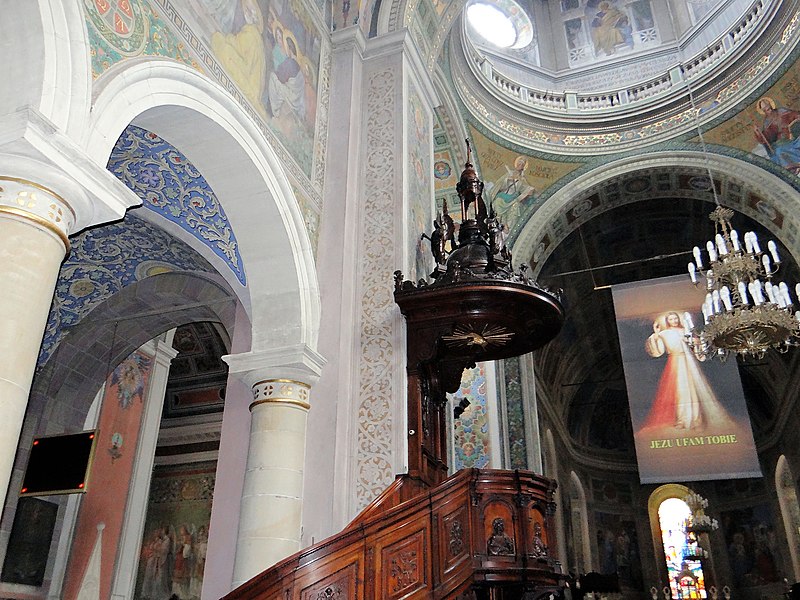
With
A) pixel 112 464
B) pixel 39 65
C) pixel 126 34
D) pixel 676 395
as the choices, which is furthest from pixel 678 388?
pixel 39 65

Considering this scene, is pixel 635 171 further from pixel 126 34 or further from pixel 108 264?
pixel 126 34

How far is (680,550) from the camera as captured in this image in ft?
68.4

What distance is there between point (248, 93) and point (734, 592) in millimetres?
19875

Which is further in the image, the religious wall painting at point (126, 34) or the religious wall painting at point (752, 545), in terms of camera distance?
the religious wall painting at point (752, 545)

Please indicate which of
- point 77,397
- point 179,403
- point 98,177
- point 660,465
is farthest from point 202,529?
point 98,177

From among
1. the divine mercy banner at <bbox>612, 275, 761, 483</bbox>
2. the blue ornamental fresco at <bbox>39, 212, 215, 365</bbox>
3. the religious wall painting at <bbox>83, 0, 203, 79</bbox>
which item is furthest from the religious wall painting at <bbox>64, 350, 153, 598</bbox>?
the divine mercy banner at <bbox>612, 275, 761, 483</bbox>

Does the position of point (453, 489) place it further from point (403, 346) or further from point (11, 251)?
point (11, 251)

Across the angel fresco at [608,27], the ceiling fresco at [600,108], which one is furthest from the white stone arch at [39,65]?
the angel fresco at [608,27]

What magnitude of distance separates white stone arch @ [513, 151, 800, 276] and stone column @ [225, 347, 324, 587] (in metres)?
7.28

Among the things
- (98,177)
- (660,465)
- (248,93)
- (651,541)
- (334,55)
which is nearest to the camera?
(98,177)

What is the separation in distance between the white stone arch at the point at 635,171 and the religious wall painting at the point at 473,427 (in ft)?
8.26

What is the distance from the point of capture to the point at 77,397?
9.13 m

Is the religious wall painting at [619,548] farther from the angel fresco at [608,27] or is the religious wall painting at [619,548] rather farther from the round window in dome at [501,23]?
the round window in dome at [501,23]

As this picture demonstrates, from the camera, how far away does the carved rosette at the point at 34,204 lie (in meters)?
3.45
